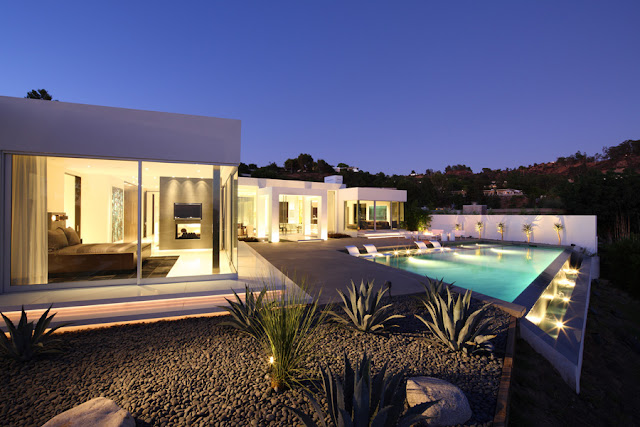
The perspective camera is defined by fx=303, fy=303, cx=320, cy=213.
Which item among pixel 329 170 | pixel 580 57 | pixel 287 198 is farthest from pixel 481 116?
pixel 287 198

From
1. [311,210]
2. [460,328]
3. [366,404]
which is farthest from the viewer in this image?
[311,210]

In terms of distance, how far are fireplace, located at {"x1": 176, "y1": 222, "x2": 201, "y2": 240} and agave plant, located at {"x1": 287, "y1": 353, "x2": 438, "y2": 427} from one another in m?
9.75

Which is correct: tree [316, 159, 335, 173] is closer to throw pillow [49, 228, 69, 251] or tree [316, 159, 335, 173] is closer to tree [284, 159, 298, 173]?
tree [284, 159, 298, 173]

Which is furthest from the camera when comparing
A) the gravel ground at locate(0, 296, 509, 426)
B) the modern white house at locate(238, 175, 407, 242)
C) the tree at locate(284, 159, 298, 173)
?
the tree at locate(284, 159, 298, 173)

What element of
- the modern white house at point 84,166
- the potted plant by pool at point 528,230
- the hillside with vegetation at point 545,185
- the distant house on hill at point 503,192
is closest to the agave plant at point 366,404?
the modern white house at point 84,166

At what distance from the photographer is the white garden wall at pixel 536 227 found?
14094 mm

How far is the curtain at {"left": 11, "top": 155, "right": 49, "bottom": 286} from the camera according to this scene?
5094 mm

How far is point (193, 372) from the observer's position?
272cm

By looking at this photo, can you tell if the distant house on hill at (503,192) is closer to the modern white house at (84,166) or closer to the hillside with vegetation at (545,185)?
the hillside with vegetation at (545,185)

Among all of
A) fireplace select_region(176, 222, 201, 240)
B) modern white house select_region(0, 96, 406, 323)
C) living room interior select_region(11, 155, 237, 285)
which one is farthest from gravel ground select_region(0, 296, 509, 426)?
fireplace select_region(176, 222, 201, 240)

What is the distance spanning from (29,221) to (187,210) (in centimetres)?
542

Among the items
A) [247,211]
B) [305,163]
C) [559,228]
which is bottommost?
[559,228]

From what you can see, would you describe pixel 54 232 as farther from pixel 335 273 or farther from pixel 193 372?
pixel 335 273

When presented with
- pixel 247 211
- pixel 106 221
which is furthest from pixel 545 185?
pixel 106 221
